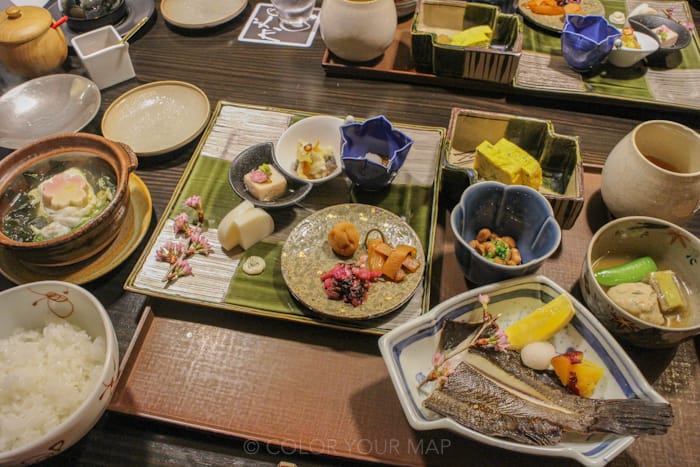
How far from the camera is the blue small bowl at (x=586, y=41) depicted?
210 centimetres

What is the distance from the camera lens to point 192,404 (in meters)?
1.37

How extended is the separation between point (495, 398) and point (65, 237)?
1.33 meters

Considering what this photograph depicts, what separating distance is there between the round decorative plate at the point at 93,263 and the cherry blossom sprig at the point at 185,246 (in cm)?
12

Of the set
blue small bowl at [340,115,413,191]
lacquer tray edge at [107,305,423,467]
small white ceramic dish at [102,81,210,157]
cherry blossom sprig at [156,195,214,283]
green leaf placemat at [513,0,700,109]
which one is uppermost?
green leaf placemat at [513,0,700,109]

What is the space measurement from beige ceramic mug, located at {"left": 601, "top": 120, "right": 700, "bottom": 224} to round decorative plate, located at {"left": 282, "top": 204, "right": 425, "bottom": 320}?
2.23 feet

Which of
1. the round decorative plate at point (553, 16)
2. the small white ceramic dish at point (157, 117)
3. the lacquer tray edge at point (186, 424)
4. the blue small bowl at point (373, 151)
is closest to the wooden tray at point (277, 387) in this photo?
the lacquer tray edge at point (186, 424)

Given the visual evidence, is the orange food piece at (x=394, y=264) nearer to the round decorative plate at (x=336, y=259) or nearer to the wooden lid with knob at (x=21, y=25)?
the round decorative plate at (x=336, y=259)

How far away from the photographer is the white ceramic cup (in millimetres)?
2186

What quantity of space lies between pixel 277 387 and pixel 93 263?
764 millimetres

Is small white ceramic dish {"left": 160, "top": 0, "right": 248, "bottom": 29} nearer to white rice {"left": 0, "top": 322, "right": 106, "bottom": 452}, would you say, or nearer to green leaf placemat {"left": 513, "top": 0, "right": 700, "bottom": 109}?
green leaf placemat {"left": 513, "top": 0, "right": 700, "bottom": 109}

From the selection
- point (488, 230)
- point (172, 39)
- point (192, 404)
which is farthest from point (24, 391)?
point (172, 39)

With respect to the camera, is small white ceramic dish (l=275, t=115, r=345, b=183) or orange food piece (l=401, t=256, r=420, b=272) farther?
small white ceramic dish (l=275, t=115, r=345, b=183)

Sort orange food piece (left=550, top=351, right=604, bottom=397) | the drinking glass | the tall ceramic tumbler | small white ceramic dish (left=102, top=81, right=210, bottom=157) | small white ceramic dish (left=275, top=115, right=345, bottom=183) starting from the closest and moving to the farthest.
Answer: orange food piece (left=550, top=351, right=604, bottom=397), small white ceramic dish (left=275, top=115, right=345, bottom=183), small white ceramic dish (left=102, top=81, right=210, bottom=157), the tall ceramic tumbler, the drinking glass

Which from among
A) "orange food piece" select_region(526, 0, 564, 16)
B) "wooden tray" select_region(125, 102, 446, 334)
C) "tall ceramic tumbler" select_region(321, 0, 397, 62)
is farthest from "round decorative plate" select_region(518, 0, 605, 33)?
"wooden tray" select_region(125, 102, 446, 334)
